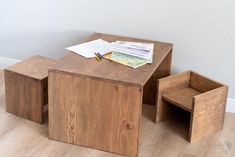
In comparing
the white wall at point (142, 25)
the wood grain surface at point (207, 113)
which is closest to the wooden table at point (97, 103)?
the wood grain surface at point (207, 113)

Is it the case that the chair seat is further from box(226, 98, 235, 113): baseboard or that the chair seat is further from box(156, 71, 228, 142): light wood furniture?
box(226, 98, 235, 113): baseboard

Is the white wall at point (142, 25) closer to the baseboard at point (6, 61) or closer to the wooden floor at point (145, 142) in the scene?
the baseboard at point (6, 61)

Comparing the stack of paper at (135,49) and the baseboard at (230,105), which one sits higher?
the stack of paper at (135,49)

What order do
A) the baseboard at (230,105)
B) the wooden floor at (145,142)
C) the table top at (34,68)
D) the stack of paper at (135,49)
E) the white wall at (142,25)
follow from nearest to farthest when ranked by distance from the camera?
the wooden floor at (145,142)
the stack of paper at (135,49)
the table top at (34,68)
the white wall at (142,25)
the baseboard at (230,105)

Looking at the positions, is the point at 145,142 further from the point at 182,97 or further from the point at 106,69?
the point at 106,69

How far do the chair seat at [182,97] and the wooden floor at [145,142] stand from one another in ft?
0.60

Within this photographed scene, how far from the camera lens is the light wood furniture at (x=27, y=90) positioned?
251 cm

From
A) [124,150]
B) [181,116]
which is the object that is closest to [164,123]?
[181,116]

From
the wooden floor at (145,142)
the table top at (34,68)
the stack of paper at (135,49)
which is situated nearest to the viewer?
the wooden floor at (145,142)

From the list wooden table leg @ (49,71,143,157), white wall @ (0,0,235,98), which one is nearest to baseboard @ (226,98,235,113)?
white wall @ (0,0,235,98)

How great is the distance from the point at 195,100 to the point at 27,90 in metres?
1.00

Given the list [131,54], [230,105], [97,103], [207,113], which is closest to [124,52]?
[131,54]

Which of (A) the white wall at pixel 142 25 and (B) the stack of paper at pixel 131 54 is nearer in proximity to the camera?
(B) the stack of paper at pixel 131 54

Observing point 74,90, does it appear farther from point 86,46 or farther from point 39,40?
point 39,40
